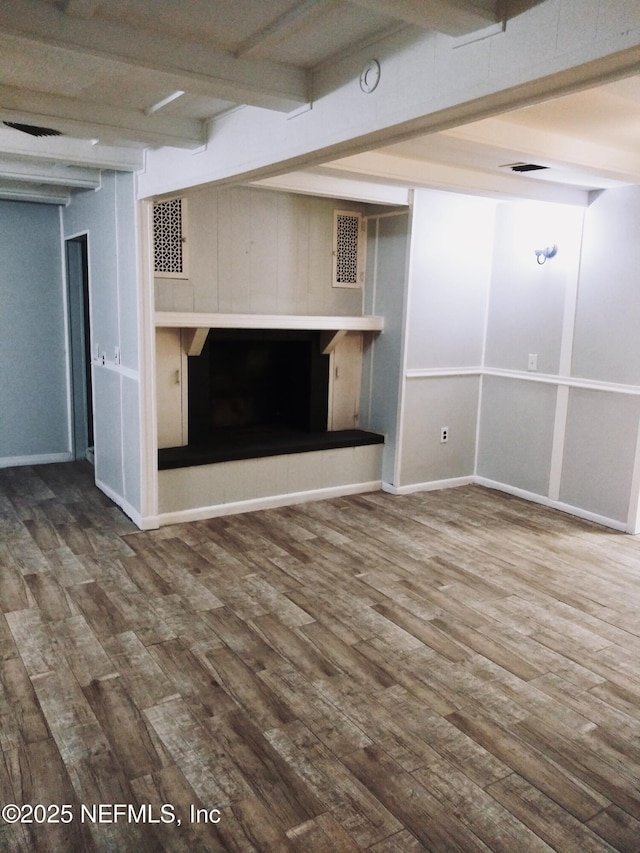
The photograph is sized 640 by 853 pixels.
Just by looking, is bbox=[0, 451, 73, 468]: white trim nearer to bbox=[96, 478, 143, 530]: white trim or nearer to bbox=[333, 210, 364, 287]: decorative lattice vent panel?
bbox=[96, 478, 143, 530]: white trim

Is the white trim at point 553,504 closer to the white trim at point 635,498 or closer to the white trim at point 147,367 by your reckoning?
the white trim at point 635,498

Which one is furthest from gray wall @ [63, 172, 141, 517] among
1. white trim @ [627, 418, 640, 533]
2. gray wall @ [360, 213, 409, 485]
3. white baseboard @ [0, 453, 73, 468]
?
white trim @ [627, 418, 640, 533]

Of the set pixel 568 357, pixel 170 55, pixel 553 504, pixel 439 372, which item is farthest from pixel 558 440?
pixel 170 55

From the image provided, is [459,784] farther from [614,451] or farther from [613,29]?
[614,451]

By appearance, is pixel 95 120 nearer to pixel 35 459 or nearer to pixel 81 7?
pixel 81 7

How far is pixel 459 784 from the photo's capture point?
2.11 meters

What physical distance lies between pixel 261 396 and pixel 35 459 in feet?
6.90

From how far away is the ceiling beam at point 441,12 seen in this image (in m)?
1.37

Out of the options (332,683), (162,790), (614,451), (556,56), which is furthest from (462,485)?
(556,56)

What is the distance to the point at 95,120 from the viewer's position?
9.00 feet

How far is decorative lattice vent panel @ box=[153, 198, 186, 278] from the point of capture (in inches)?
169

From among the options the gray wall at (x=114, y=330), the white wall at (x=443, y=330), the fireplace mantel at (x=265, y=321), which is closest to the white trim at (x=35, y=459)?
the gray wall at (x=114, y=330)

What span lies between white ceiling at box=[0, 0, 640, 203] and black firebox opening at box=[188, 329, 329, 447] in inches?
61.4

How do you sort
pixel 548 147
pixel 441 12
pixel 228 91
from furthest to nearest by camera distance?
1. pixel 548 147
2. pixel 228 91
3. pixel 441 12
